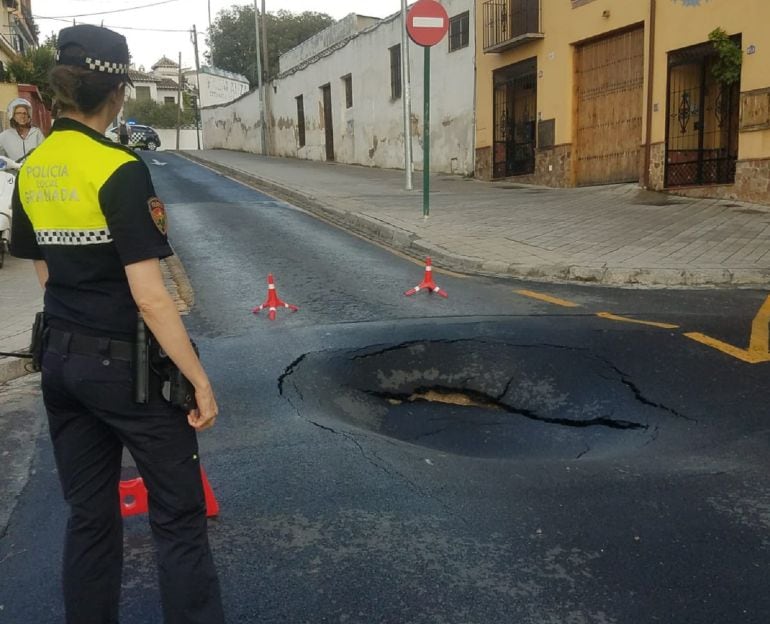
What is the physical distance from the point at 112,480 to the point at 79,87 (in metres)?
1.19

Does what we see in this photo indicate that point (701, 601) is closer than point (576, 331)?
Yes

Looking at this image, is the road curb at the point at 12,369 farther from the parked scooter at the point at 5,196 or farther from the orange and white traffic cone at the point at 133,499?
the parked scooter at the point at 5,196

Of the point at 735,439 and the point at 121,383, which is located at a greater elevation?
the point at 121,383

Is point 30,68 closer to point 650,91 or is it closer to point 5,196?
point 5,196

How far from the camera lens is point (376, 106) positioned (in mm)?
26375

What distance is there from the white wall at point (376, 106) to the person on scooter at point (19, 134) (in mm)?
13981

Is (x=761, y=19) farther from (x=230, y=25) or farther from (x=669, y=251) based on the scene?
(x=230, y=25)

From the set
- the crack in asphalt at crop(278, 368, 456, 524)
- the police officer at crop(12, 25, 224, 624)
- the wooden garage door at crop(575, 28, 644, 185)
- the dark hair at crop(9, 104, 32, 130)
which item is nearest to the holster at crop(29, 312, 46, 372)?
the police officer at crop(12, 25, 224, 624)

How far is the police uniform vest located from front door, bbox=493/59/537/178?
17784mm

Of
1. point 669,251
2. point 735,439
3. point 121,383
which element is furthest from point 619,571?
point 669,251

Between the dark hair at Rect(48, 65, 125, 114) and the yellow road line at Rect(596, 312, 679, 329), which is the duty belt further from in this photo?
the yellow road line at Rect(596, 312, 679, 329)

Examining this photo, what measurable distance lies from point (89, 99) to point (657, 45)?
47.7ft

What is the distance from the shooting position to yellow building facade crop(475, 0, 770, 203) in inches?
500

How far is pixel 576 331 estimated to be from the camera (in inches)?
229
